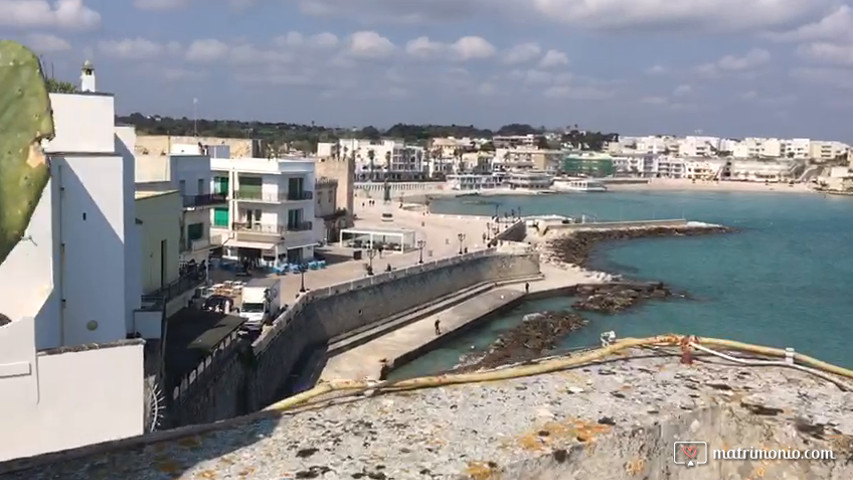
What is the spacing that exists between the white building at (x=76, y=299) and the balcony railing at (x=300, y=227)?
22.8 meters

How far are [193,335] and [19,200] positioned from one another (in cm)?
1348

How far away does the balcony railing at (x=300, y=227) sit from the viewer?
124ft

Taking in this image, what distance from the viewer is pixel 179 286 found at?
19.6 metres

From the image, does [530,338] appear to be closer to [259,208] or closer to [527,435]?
[259,208]

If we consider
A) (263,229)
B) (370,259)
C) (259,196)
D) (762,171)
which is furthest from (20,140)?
(762,171)

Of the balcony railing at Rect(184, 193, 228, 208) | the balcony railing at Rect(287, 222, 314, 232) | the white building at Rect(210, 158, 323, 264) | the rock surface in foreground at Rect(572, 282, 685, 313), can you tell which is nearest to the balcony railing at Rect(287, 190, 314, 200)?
the white building at Rect(210, 158, 323, 264)

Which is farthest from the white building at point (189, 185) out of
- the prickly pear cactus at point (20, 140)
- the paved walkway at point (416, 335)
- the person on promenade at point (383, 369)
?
the prickly pear cactus at point (20, 140)

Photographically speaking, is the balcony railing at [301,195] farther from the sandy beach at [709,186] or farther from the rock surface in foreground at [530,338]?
the sandy beach at [709,186]

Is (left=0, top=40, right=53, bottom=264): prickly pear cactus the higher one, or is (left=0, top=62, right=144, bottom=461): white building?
(left=0, top=40, right=53, bottom=264): prickly pear cactus

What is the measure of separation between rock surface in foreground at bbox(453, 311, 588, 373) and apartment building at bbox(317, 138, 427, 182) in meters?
88.9

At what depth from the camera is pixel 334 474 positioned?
15.0 ft

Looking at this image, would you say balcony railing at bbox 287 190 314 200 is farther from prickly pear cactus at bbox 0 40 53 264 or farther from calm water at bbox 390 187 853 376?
prickly pear cactus at bbox 0 40 53 264

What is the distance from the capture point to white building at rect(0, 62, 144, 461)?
842 cm

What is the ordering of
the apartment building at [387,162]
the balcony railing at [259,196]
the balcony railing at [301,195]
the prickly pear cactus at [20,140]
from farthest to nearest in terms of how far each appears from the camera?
the apartment building at [387,162], the balcony railing at [301,195], the balcony railing at [259,196], the prickly pear cactus at [20,140]
